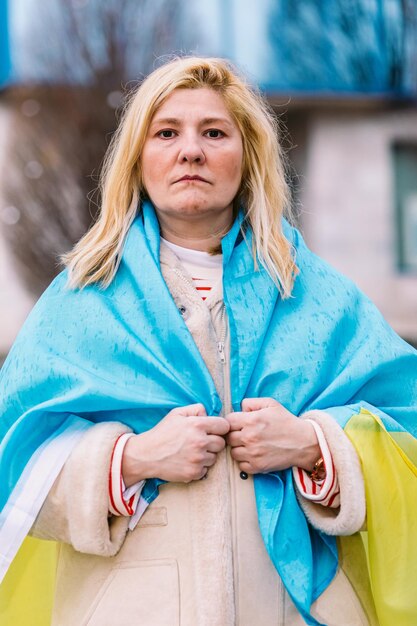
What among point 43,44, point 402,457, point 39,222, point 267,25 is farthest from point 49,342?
point 267,25

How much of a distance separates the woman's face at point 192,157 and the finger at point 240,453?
61cm

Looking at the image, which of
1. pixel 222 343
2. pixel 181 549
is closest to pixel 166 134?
pixel 222 343

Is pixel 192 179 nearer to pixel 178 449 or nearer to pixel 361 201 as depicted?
pixel 178 449

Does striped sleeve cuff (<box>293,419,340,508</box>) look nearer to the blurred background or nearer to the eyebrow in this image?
the eyebrow

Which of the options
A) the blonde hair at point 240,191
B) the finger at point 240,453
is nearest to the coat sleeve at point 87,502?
the finger at point 240,453

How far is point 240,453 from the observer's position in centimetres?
252

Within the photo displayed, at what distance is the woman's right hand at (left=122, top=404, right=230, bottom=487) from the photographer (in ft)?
8.07

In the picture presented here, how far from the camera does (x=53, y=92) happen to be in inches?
462

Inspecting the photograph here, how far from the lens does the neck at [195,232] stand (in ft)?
9.09

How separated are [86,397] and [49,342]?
0.19 m

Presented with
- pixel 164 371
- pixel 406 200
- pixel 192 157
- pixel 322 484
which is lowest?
pixel 406 200

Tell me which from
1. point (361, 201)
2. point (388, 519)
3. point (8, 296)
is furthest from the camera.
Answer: point (361, 201)

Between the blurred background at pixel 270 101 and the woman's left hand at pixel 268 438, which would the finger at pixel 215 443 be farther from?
the blurred background at pixel 270 101

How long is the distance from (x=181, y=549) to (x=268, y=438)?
334 millimetres
